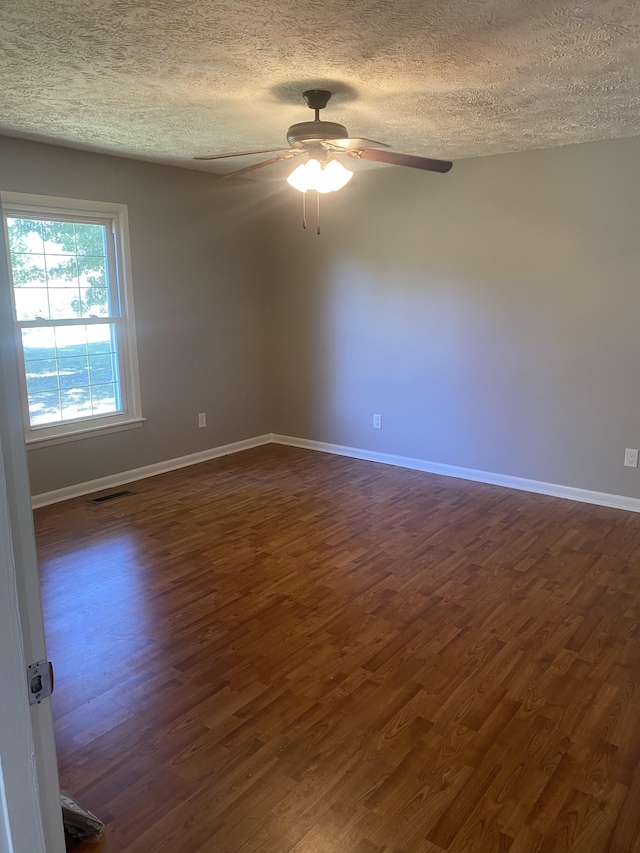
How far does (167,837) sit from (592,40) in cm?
304

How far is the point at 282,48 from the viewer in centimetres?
239

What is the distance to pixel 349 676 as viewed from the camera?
246 centimetres

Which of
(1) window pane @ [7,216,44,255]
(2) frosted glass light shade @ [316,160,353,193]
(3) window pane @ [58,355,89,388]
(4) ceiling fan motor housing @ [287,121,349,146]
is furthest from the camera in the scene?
(3) window pane @ [58,355,89,388]

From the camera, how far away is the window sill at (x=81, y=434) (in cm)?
430

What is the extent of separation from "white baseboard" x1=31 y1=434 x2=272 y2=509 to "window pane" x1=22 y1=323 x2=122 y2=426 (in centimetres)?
51

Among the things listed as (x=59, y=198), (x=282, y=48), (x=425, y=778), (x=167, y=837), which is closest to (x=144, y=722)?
(x=167, y=837)

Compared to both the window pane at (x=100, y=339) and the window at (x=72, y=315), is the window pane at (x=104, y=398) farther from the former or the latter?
the window pane at (x=100, y=339)

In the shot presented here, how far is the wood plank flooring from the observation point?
5.94 feet

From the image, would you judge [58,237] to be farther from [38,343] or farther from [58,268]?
[38,343]

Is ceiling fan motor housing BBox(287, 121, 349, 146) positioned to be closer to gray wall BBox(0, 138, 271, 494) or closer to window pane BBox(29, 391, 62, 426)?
gray wall BBox(0, 138, 271, 494)

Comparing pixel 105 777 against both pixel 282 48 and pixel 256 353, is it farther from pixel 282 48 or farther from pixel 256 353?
pixel 256 353

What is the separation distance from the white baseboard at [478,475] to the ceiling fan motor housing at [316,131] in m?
2.88

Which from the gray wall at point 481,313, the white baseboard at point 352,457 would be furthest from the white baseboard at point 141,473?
the gray wall at point 481,313

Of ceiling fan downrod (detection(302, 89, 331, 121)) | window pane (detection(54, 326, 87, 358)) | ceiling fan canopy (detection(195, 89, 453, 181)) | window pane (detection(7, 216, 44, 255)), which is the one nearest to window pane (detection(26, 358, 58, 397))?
window pane (detection(54, 326, 87, 358))
